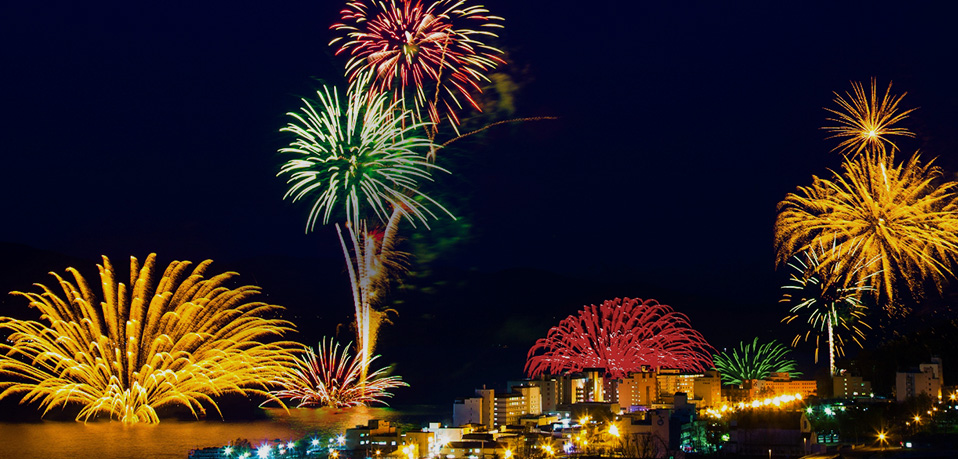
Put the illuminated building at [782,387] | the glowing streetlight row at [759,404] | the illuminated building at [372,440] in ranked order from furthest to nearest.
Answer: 1. the illuminated building at [782,387]
2. the glowing streetlight row at [759,404]
3. the illuminated building at [372,440]

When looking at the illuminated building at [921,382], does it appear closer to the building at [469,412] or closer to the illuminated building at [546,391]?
the illuminated building at [546,391]

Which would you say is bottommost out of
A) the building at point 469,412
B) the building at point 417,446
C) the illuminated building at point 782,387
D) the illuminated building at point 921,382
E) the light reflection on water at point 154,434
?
the light reflection on water at point 154,434

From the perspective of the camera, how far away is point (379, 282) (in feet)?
174

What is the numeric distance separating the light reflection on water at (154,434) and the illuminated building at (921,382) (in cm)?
3452

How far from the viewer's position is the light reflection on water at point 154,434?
56000 millimetres

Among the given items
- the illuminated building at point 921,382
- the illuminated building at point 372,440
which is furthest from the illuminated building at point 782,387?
the illuminated building at point 372,440

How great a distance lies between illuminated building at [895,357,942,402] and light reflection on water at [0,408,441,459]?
3452cm

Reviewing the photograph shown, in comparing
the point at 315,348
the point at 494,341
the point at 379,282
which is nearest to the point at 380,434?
the point at 379,282

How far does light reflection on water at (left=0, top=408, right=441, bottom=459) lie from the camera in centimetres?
5600

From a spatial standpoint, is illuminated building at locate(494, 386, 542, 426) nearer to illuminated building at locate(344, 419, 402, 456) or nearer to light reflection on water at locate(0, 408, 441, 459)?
light reflection on water at locate(0, 408, 441, 459)

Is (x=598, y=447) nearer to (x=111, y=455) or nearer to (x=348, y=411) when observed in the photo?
(x=111, y=455)

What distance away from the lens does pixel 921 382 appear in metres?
57.0

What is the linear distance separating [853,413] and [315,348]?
7923 centimetres

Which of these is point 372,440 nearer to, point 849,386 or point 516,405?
point 516,405
